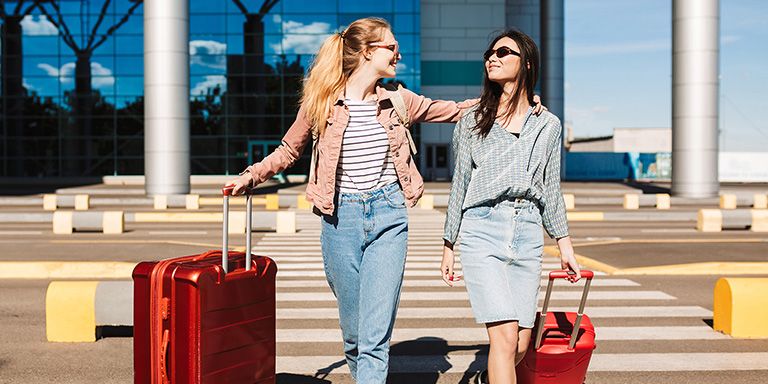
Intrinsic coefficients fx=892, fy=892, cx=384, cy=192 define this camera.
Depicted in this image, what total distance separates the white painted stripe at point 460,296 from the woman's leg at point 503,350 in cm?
558

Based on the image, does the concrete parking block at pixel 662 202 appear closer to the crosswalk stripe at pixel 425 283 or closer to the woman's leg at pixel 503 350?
the crosswalk stripe at pixel 425 283

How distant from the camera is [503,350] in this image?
4.22 meters

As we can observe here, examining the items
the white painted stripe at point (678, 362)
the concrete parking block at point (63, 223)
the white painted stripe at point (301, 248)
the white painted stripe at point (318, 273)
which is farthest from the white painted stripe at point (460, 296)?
the concrete parking block at point (63, 223)

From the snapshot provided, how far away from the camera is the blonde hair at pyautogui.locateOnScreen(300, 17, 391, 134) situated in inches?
174

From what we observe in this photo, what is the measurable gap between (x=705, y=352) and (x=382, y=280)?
3.73 meters

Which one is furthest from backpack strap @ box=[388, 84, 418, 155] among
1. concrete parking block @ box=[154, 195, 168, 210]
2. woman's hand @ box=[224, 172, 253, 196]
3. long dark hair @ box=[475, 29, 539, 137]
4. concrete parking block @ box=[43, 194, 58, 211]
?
concrete parking block @ box=[43, 194, 58, 211]

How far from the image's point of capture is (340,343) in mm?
7320

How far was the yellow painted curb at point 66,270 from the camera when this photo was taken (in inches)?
478

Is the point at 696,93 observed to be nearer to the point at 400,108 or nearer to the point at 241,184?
the point at 400,108

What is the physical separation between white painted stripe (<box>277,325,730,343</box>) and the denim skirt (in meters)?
3.21

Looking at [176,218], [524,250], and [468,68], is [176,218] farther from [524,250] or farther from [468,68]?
[468,68]

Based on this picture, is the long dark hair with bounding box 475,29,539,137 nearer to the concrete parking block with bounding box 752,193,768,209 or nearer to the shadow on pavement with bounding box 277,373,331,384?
the shadow on pavement with bounding box 277,373,331,384

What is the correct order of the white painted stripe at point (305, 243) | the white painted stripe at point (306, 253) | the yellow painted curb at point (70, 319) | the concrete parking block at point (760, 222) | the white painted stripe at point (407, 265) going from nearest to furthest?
the yellow painted curb at point (70, 319) < the white painted stripe at point (407, 265) < the white painted stripe at point (306, 253) < the white painted stripe at point (305, 243) < the concrete parking block at point (760, 222)

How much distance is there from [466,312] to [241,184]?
493 centimetres
